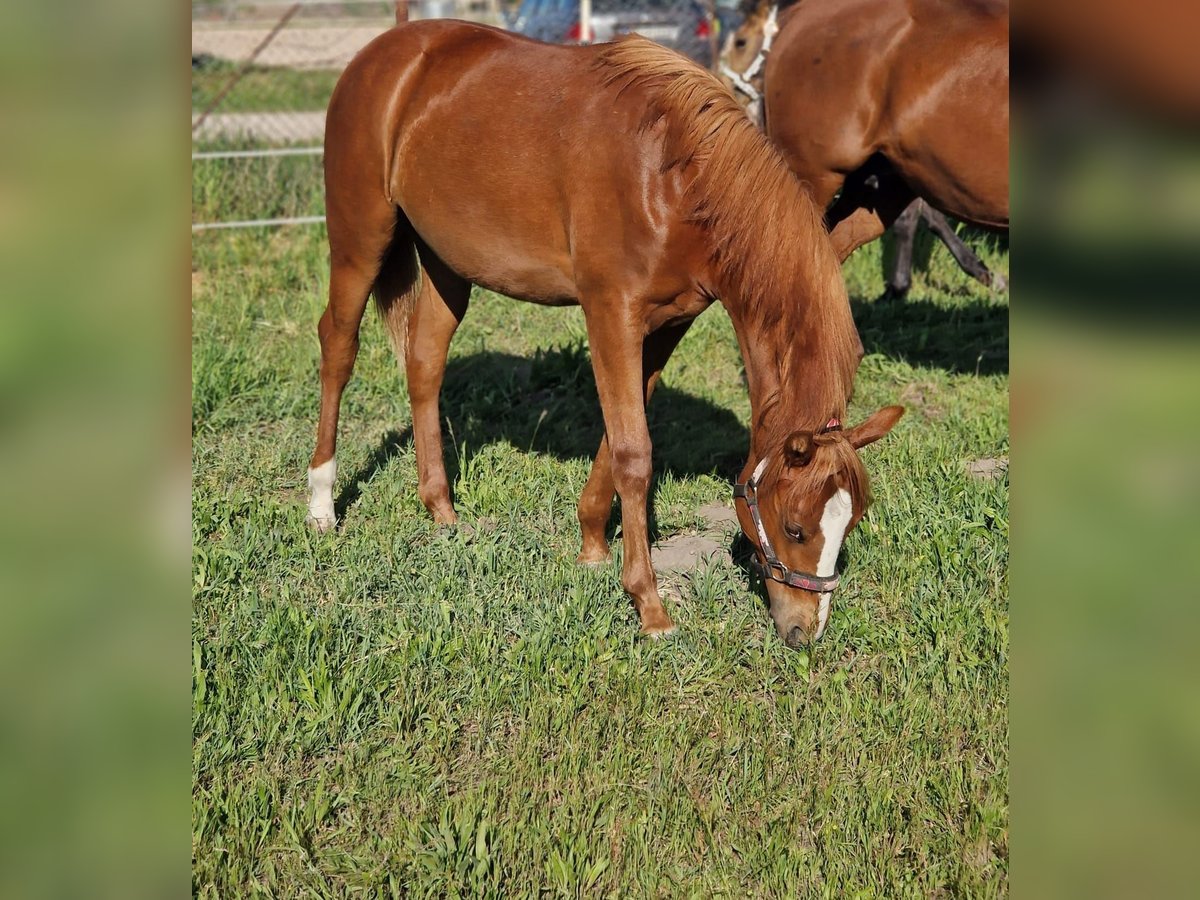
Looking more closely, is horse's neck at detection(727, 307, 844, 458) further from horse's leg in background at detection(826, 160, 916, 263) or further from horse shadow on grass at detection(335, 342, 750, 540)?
horse's leg in background at detection(826, 160, 916, 263)

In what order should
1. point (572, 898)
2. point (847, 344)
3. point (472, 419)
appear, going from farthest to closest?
point (472, 419) < point (847, 344) < point (572, 898)

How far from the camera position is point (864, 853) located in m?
2.69

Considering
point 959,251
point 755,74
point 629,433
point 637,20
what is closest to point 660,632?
point 629,433

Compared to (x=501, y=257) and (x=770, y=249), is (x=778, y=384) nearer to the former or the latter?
(x=770, y=249)

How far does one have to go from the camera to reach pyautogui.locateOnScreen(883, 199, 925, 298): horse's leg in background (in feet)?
26.0

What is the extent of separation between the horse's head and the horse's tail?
6.82ft

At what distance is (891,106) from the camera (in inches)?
220

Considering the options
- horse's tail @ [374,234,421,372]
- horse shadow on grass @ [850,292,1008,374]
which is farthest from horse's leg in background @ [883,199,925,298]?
horse's tail @ [374,234,421,372]

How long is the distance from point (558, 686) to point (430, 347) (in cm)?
204

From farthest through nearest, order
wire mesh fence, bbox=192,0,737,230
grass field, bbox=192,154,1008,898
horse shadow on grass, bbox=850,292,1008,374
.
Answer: wire mesh fence, bbox=192,0,737,230 → horse shadow on grass, bbox=850,292,1008,374 → grass field, bbox=192,154,1008,898
